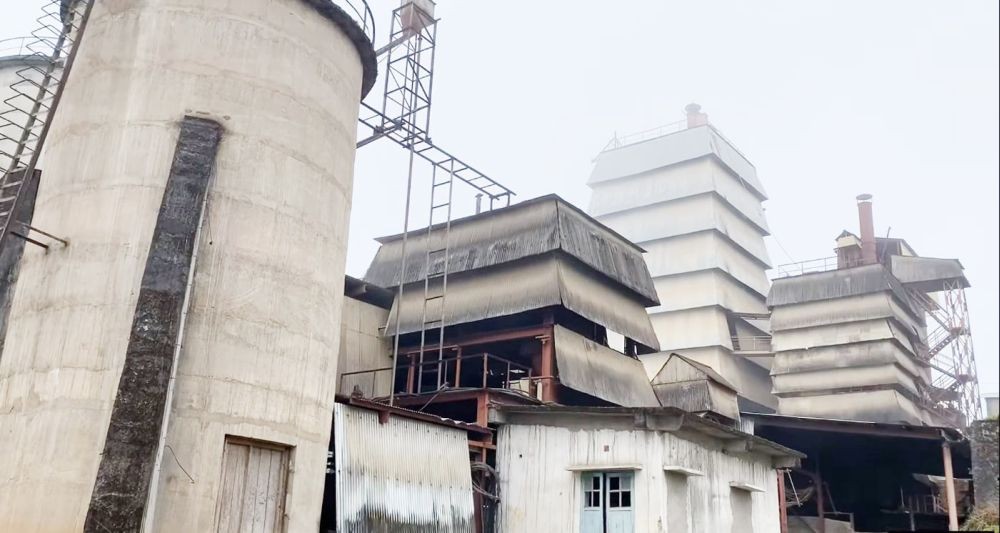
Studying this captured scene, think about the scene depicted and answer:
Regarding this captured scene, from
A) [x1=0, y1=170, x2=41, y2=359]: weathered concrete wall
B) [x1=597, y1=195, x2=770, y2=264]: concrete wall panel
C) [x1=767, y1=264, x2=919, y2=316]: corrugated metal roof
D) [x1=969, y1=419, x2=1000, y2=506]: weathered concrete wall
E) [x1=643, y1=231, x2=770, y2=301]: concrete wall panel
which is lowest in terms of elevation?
[x1=969, y1=419, x2=1000, y2=506]: weathered concrete wall

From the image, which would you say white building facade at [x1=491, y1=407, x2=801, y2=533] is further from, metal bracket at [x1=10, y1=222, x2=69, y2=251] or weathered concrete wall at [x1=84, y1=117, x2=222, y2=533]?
metal bracket at [x1=10, y1=222, x2=69, y2=251]

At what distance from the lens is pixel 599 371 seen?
2666 centimetres

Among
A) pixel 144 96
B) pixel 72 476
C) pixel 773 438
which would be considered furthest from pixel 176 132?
pixel 773 438

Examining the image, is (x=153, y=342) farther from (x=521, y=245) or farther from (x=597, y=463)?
(x=521, y=245)

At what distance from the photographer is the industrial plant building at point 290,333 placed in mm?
13594

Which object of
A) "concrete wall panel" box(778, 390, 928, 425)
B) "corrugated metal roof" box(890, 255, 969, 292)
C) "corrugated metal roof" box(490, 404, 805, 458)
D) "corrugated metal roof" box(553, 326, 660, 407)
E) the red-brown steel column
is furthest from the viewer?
"corrugated metal roof" box(890, 255, 969, 292)

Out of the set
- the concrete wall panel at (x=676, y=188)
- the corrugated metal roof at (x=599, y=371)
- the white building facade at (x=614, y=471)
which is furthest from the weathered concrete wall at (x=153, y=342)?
the concrete wall panel at (x=676, y=188)

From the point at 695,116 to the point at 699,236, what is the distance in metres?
14.2

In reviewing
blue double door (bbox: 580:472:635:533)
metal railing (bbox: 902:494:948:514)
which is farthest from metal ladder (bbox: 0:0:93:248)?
metal railing (bbox: 902:494:948:514)

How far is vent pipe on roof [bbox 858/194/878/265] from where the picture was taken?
162 ft

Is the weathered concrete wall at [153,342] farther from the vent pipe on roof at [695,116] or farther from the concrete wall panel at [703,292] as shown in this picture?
the vent pipe on roof at [695,116]

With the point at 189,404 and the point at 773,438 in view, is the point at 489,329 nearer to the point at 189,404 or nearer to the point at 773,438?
the point at 773,438

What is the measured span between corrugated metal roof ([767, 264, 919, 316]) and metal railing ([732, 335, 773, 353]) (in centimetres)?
636

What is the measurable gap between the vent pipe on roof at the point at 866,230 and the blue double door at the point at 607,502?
Answer: 113 feet
